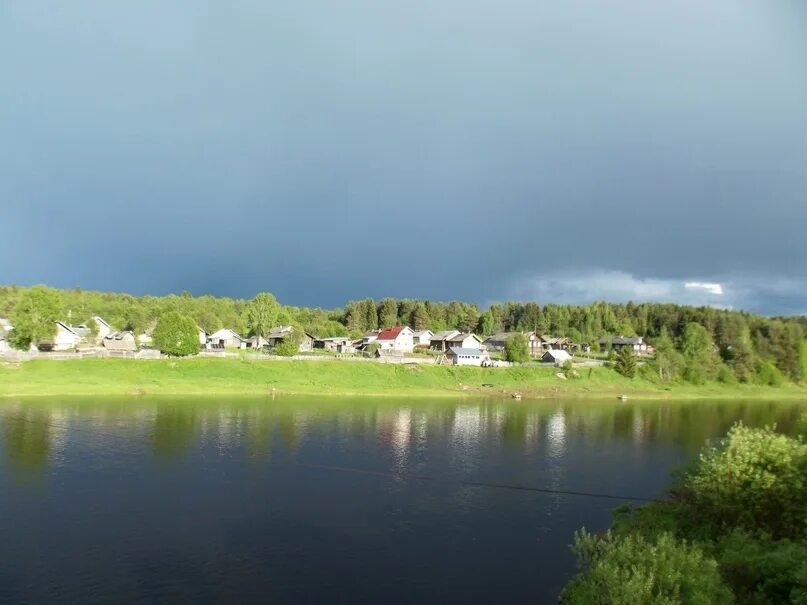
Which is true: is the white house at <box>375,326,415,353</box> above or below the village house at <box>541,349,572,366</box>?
above

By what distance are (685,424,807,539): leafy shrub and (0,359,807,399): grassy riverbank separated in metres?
74.8

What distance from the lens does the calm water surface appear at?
2847cm

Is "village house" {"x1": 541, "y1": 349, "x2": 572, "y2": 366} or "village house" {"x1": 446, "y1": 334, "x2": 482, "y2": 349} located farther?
"village house" {"x1": 446, "y1": 334, "x2": 482, "y2": 349}

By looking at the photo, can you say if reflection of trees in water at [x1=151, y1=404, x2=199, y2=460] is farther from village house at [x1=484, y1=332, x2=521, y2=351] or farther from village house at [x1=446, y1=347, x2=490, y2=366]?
village house at [x1=484, y1=332, x2=521, y2=351]

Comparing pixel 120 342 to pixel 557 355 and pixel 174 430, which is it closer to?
pixel 174 430

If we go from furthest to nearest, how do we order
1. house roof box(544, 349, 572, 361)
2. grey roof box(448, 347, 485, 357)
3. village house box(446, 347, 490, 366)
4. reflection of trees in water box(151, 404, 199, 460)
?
house roof box(544, 349, 572, 361) < grey roof box(448, 347, 485, 357) < village house box(446, 347, 490, 366) < reflection of trees in water box(151, 404, 199, 460)

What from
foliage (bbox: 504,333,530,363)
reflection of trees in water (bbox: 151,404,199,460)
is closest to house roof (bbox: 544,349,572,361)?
foliage (bbox: 504,333,530,363)

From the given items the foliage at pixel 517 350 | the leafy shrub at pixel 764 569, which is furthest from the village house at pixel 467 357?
the leafy shrub at pixel 764 569

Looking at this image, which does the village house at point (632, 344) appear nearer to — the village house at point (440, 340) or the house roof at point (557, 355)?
the house roof at point (557, 355)

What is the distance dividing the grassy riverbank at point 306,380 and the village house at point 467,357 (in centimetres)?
866

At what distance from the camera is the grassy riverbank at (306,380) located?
279ft

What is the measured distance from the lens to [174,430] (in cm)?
6119

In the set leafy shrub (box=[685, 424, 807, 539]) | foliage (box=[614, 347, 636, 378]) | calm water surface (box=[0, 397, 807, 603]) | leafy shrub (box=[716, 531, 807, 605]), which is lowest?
calm water surface (box=[0, 397, 807, 603])

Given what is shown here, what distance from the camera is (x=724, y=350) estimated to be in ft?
556
